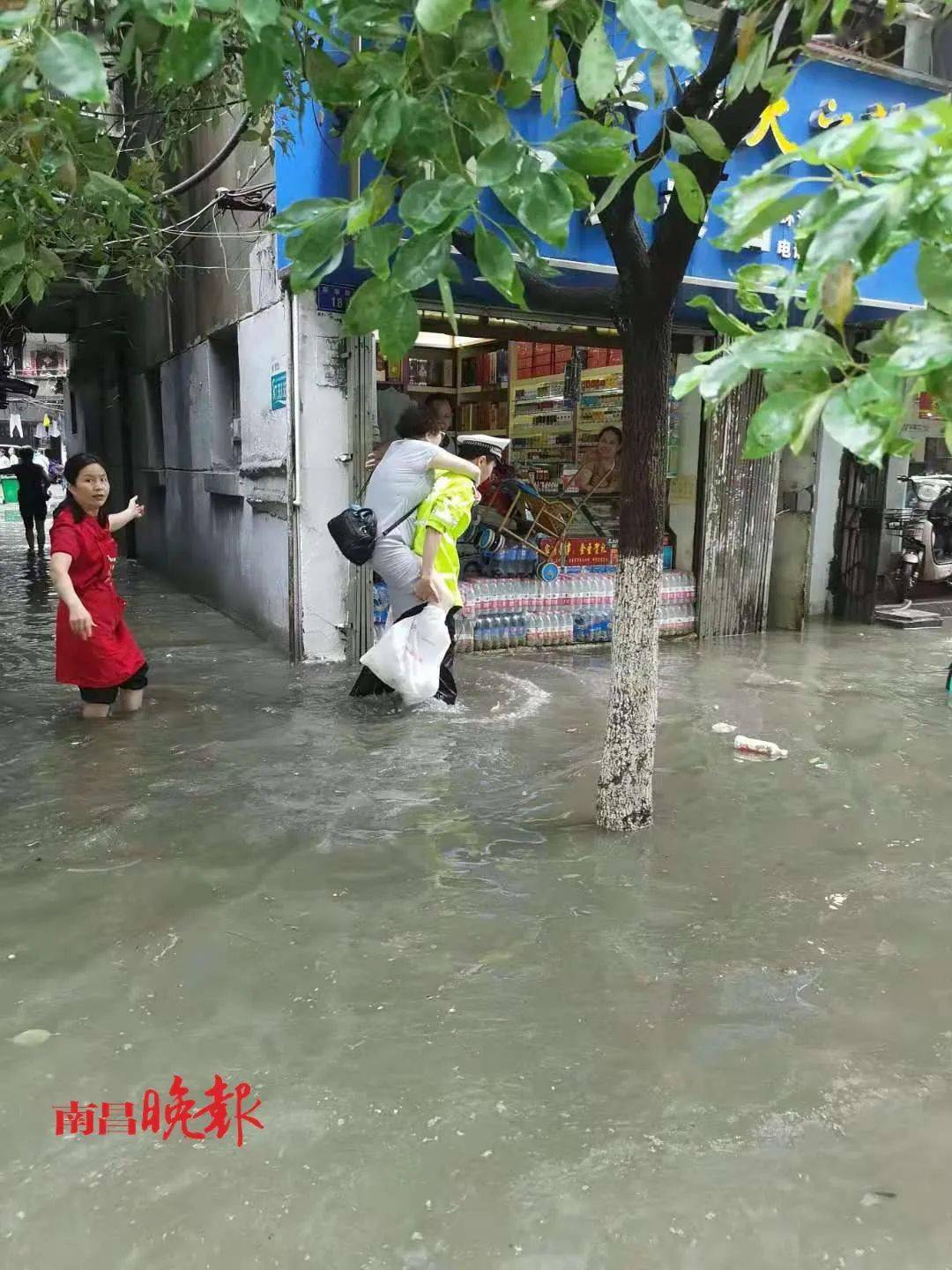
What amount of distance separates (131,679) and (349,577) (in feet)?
6.51

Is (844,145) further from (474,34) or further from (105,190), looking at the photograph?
(105,190)

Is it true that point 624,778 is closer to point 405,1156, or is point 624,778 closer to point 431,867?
point 431,867

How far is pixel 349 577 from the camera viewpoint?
7445 millimetres

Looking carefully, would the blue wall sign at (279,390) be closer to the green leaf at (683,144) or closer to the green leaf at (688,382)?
the green leaf at (683,144)

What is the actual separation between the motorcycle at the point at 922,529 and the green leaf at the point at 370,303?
30.3 feet

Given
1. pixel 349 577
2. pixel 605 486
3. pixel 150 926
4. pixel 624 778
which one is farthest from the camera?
pixel 605 486

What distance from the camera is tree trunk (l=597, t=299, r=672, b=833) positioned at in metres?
4.13

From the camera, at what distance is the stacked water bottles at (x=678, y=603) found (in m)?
9.05

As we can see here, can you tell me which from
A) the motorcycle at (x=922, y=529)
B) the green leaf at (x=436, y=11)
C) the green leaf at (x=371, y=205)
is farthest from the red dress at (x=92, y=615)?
the motorcycle at (x=922, y=529)

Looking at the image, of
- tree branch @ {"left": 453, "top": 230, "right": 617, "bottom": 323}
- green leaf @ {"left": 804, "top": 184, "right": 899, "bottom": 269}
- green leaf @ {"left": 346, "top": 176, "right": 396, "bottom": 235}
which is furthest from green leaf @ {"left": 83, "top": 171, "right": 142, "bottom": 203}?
green leaf @ {"left": 804, "top": 184, "right": 899, "bottom": 269}

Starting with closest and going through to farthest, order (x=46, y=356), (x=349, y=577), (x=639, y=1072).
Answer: (x=639, y=1072) < (x=349, y=577) < (x=46, y=356)

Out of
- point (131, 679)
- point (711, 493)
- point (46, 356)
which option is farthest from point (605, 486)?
point (46, 356)

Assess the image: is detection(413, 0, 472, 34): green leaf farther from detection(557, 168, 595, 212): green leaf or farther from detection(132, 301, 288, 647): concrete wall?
detection(132, 301, 288, 647): concrete wall

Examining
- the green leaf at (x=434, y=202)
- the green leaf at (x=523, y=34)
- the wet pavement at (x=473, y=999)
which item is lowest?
the wet pavement at (x=473, y=999)
